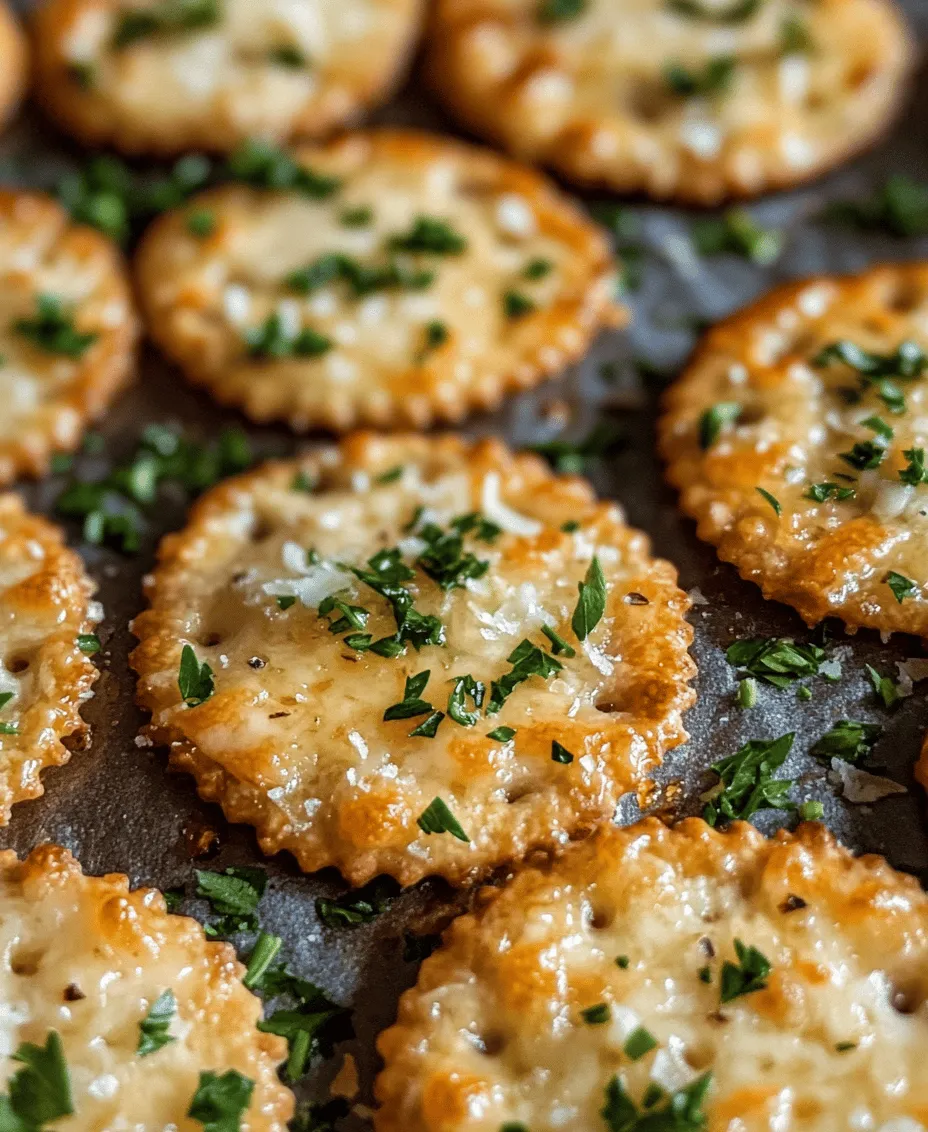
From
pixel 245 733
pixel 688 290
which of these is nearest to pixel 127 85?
pixel 688 290

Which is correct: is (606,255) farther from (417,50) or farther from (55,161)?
(55,161)

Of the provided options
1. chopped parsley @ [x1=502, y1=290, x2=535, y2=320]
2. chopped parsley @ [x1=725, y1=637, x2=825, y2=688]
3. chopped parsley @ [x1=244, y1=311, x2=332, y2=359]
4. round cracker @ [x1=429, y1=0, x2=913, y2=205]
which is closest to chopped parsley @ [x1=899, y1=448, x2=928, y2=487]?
chopped parsley @ [x1=725, y1=637, x2=825, y2=688]

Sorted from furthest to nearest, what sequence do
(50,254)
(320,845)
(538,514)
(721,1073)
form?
(50,254) → (538,514) → (320,845) → (721,1073)

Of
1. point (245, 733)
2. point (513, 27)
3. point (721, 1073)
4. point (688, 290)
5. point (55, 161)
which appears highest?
point (513, 27)

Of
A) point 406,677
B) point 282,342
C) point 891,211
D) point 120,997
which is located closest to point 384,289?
point 282,342

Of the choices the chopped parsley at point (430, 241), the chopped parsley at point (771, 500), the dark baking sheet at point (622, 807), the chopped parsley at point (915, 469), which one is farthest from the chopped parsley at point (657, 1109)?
the chopped parsley at point (430, 241)

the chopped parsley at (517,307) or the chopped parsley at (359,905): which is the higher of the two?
the chopped parsley at (517,307)

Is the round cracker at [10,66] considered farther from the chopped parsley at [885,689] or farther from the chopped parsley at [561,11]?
the chopped parsley at [885,689]
